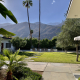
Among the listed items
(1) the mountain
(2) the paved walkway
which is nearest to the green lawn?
(2) the paved walkway

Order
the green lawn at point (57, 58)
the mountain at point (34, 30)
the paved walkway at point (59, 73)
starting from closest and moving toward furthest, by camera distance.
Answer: the paved walkway at point (59, 73)
the green lawn at point (57, 58)
the mountain at point (34, 30)

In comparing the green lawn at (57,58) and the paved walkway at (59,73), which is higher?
the green lawn at (57,58)

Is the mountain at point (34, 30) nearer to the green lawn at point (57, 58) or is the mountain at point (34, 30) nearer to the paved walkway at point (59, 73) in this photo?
the green lawn at point (57, 58)

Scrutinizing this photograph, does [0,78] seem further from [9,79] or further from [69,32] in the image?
[69,32]

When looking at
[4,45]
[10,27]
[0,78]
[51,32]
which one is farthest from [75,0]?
[10,27]

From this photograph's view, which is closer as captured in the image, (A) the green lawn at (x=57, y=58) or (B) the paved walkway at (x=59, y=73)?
(B) the paved walkway at (x=59, y=73)

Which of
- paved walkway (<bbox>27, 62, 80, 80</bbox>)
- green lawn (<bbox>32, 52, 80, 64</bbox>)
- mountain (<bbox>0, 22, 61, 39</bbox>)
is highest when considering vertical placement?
mountain (<bbox>0, 22, 61, 39</bbox>)

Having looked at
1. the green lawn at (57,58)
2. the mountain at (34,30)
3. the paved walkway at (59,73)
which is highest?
the mountain at (34,30)

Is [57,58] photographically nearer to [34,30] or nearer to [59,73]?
[59,73]

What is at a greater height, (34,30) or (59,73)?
(34,30)

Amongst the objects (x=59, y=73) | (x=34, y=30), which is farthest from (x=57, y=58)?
(x=34, y=30)

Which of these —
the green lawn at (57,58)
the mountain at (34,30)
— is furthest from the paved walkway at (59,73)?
the mountain at (34,30)

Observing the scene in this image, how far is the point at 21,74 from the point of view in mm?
4723

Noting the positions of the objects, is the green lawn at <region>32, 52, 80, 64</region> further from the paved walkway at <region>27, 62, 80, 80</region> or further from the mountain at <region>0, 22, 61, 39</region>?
the mountain at <region>0, 22, 61, 39</region>
